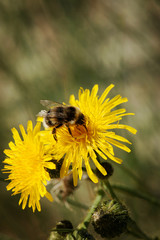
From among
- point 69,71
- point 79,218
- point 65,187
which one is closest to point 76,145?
point 65,187

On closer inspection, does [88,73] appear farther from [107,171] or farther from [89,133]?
[107,171]

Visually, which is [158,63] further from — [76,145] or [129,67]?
[76,145]

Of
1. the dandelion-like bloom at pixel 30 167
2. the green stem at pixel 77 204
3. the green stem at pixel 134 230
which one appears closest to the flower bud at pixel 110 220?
the green stem at pixel 134 230

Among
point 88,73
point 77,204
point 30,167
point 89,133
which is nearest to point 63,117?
point 89,133

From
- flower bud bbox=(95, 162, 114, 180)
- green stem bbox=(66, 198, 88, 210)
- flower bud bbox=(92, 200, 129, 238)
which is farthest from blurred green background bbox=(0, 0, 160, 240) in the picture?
flower bud bbox=(92, 200, 129, 238)

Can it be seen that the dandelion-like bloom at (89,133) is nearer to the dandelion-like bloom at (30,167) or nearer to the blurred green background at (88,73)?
the dandelion-like bloom at (30,167)

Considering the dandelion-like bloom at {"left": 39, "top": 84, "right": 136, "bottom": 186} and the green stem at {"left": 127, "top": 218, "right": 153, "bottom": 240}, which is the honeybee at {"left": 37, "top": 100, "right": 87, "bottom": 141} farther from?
the green stem at {"left": 127, "top": 218, "right": 153, "bottom": 240}
